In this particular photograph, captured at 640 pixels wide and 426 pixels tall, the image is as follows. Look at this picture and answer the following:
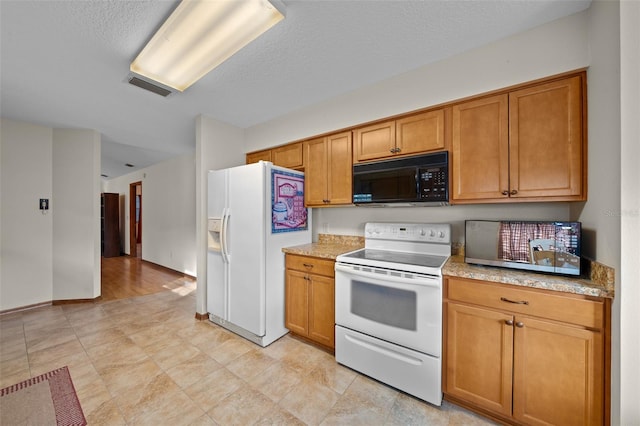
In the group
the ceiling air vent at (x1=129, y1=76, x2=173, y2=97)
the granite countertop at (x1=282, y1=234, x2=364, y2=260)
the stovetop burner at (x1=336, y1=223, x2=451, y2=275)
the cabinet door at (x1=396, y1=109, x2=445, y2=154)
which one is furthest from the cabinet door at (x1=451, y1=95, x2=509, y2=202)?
the ceiling air vent at (x1=129, y1=76, x2=173, y2=97)

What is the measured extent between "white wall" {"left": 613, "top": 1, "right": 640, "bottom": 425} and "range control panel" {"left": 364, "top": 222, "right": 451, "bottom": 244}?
1.02m

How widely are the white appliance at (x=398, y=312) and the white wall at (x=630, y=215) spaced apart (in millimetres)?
791

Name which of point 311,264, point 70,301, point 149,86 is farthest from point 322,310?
point 70,301

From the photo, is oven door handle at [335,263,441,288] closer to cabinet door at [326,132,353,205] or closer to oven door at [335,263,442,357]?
oven door at [335,263,442,357]

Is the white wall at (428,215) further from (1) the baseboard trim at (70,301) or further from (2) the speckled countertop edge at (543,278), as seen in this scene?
(1) the baseboard trim at (70,301)

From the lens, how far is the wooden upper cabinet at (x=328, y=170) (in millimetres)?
2457

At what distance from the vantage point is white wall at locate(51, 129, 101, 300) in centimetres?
346

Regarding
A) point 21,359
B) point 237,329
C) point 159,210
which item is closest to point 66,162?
point 159,210

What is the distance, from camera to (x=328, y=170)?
8.50ft

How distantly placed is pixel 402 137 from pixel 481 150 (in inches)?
24.3

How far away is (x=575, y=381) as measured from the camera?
128 centimetres

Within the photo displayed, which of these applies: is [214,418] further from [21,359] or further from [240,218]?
[21,359]

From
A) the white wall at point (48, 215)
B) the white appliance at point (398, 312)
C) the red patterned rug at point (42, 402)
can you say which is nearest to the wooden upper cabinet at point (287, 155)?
the white appliance at point (398, 312)

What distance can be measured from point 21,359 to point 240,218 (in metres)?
2.26
